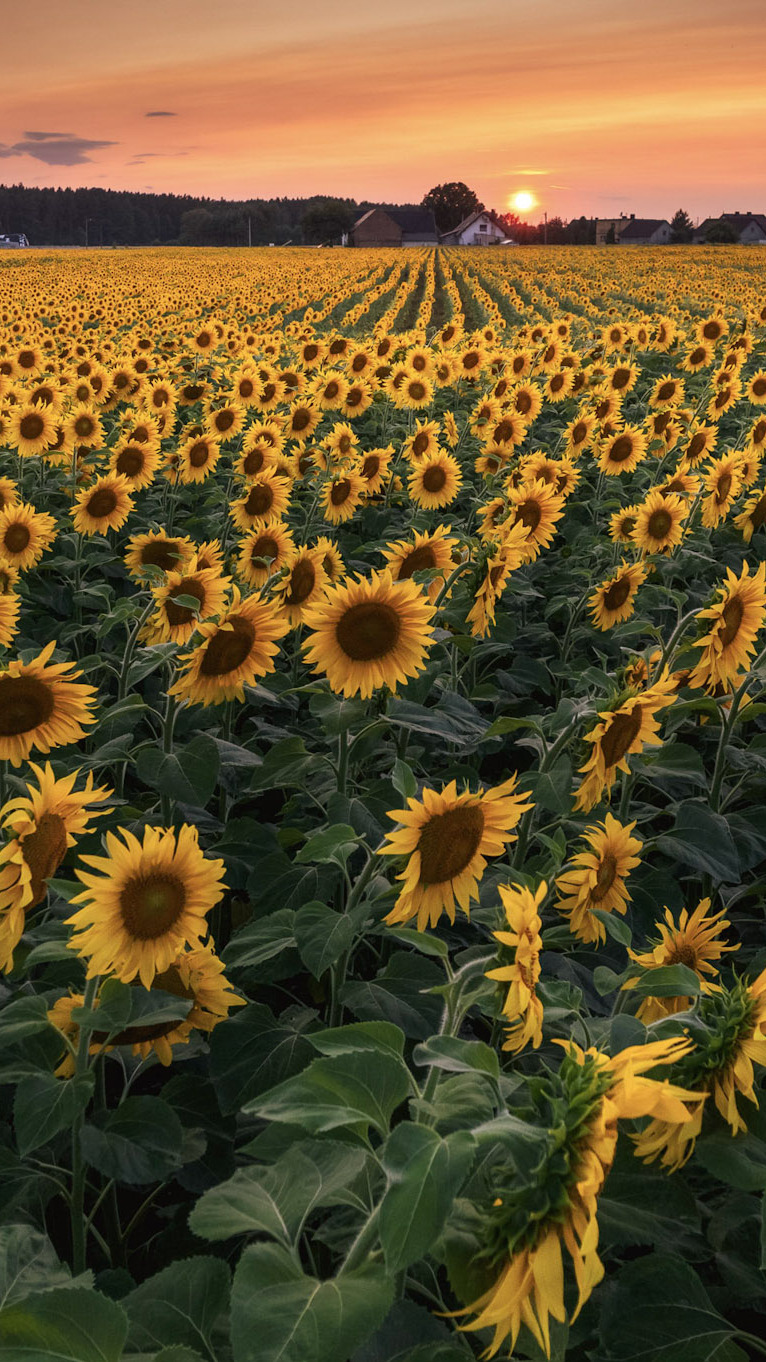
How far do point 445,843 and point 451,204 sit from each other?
131171 millimetres

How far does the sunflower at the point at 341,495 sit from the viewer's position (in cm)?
588

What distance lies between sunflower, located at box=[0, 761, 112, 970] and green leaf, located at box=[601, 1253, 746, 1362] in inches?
48.1

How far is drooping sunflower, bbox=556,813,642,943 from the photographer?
2477 mm

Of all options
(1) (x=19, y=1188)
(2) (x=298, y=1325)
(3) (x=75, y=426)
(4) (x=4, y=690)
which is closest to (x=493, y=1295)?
(2) (x=298, y=1325)

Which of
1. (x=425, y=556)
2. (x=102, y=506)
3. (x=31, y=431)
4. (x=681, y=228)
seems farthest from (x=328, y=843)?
(x=681, y=228)

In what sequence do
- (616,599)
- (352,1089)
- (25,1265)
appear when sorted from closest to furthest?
(352,1089), (25,1265), (616,599)

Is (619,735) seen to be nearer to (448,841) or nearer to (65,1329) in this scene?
(448,841)

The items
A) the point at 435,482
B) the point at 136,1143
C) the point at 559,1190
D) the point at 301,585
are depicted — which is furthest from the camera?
the point at 435,482

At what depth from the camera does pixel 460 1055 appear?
50.3 inches

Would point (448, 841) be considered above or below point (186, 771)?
above

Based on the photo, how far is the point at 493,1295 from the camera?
112 cm

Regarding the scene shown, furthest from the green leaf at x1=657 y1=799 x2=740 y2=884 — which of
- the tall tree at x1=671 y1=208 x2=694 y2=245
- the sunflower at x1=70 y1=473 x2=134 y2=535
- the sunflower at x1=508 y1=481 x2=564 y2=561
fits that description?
the tall tree at x1=671 y1=208 x2=694 y2=245

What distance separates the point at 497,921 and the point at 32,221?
165292mm

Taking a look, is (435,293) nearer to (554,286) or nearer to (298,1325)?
(554,286)
